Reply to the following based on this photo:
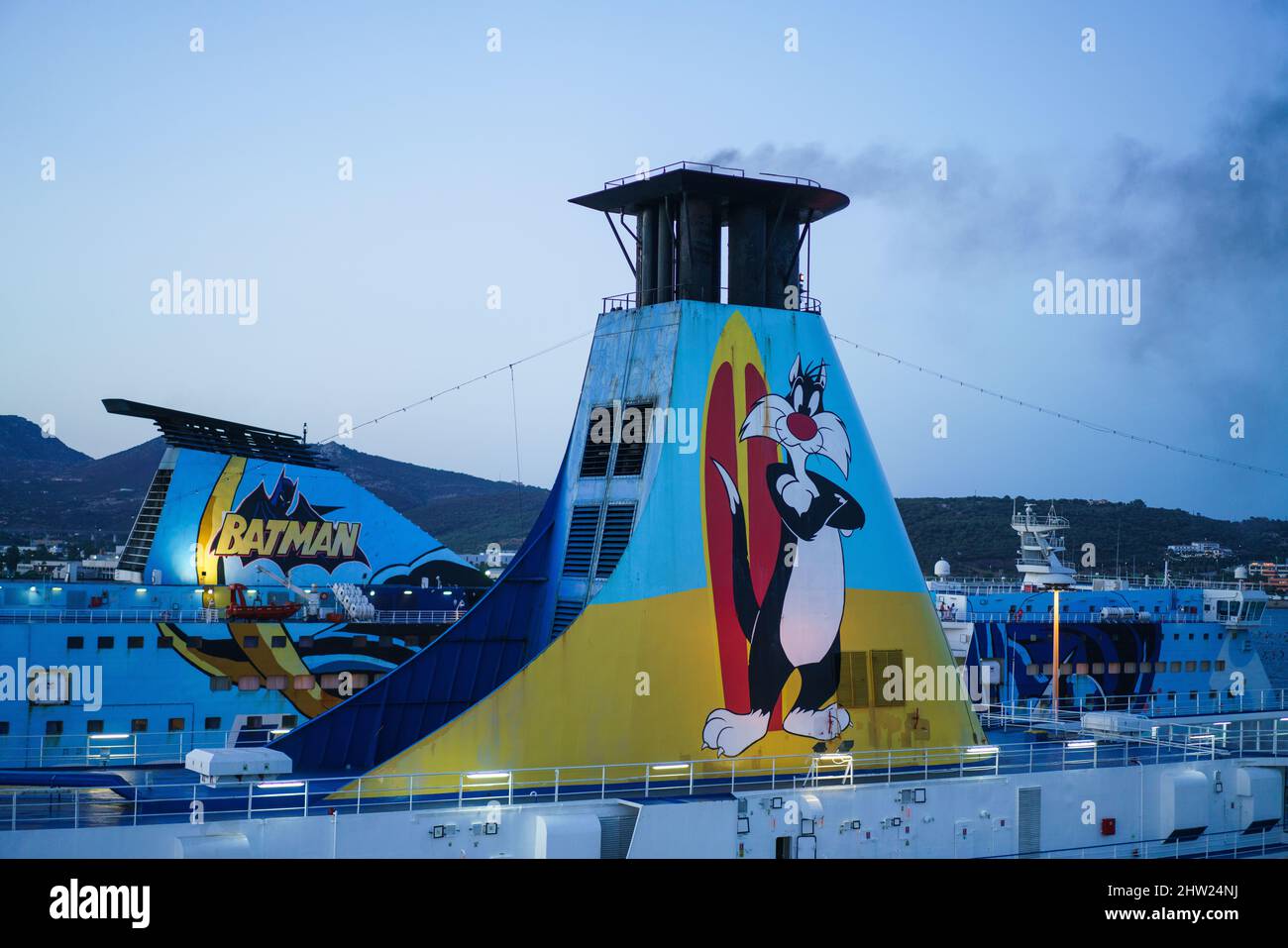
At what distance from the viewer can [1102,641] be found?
6306 centimetres

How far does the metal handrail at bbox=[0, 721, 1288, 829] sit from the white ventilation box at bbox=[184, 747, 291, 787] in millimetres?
A: 199

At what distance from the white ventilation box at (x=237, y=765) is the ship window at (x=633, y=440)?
6.85 meters

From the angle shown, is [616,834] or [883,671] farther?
[883,671]

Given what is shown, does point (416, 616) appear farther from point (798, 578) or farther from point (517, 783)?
point (517, 783)

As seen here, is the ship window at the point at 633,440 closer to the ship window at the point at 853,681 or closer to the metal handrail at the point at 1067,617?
the ship window at the point at 853,681

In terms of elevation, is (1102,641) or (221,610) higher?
(221,610)

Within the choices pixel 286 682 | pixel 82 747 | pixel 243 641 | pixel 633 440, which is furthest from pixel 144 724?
pixel 633 440

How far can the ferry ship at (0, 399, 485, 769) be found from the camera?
1630 inches

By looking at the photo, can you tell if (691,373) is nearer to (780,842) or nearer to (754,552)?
(754,552)

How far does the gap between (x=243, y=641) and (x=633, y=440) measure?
1016 inches
